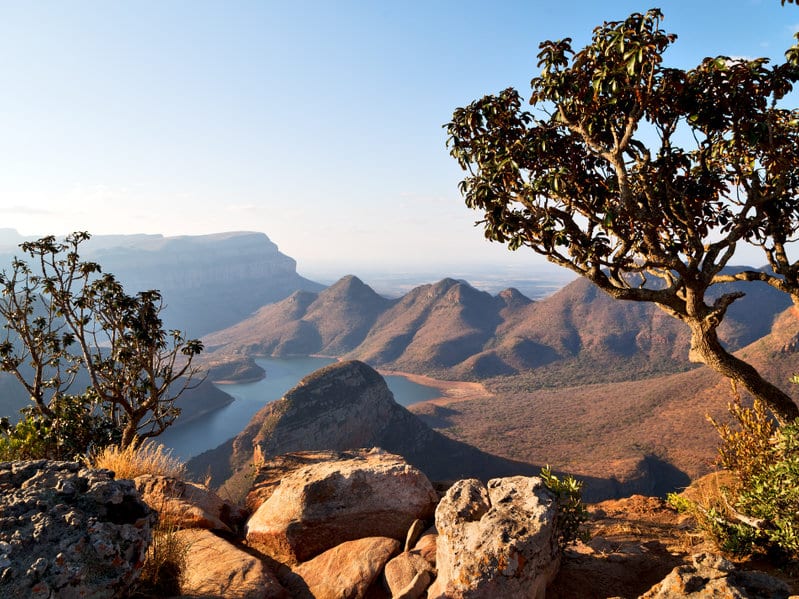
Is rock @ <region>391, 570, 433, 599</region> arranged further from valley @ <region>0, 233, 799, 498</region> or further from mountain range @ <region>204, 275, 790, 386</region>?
mountain range @ <region>204, 275, 790, 386</region>

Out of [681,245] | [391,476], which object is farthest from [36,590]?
[681,245]

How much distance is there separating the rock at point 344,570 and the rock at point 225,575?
49cm

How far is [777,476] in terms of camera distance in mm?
6195

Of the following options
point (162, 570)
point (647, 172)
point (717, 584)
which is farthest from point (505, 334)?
point (162, 570)

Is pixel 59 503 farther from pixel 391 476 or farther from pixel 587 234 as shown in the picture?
pixel 587 234

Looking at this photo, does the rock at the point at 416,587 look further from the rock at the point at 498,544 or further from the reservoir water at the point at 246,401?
the reservoir water at the point at 246,401

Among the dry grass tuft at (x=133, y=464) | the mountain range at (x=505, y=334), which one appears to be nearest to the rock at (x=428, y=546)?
the dry grass tuft at (x=133, y=464)

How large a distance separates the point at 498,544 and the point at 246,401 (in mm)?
138893

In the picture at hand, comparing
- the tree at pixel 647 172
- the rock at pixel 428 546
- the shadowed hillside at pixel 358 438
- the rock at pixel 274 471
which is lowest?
the shadowed hillside at pixel 358 438

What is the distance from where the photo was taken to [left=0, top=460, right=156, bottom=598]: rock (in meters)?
4.24

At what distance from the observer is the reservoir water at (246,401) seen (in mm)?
102250

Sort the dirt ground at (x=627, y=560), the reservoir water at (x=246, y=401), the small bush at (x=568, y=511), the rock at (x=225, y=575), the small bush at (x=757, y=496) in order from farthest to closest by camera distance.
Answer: the reservoir water at (x=246, y=401) → the small bush at (x=568, y=511) → the dirt ground at (x=627, y=560) → the small bush at (x=757, y=496) → the rock at (x=225, y=575)

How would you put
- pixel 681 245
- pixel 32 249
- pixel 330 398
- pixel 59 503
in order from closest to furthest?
pixel 59 503 < pixel 681 245 < pixel 32 249 < pixel 330 398

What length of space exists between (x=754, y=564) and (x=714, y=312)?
16.6 feet
